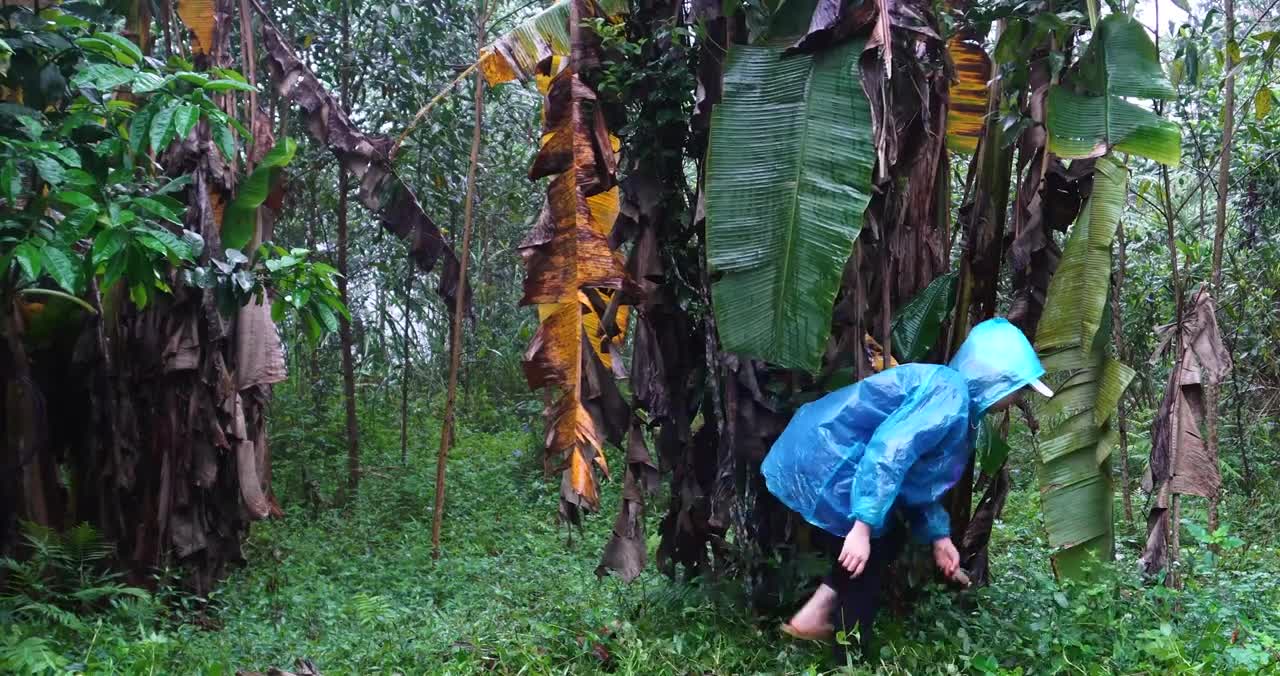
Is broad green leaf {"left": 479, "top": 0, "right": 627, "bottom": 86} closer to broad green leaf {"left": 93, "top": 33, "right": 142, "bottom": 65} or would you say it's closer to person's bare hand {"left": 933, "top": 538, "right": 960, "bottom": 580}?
broad green leaf {"left": 93, "top": 33, "right": 142, "bottom": 65}

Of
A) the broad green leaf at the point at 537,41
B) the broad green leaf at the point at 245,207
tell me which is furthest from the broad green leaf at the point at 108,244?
the broad green leaf at the point at 537,41

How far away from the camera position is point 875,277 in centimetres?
439

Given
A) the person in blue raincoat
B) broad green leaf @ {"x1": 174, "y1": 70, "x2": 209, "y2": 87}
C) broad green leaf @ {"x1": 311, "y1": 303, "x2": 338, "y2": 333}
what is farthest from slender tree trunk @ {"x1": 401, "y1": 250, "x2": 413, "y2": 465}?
the person in blue raincoat

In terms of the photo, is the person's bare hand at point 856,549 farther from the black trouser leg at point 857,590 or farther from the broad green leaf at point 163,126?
the broad green leaf at point 163,126

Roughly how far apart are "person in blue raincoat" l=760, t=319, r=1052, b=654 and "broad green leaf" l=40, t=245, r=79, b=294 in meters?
2.54

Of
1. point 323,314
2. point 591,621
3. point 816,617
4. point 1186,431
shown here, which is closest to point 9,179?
point 323,314

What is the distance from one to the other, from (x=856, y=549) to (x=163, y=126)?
275 cm

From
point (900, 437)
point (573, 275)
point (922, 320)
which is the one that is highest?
point (573, 275)

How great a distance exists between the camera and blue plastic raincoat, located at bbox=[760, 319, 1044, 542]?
3455 millimetres

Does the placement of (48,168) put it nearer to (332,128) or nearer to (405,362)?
(332,128)

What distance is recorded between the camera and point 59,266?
11.8ft

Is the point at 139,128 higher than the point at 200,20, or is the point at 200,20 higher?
the point at 200,20

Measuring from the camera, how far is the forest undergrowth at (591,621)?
155 inches

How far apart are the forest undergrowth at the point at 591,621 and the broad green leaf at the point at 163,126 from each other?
6.14ft
